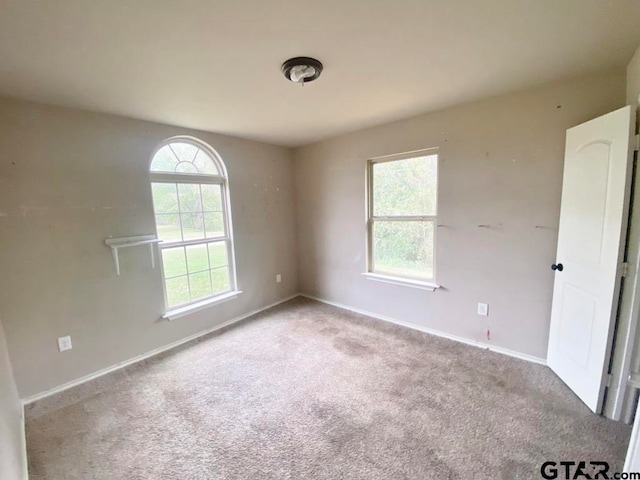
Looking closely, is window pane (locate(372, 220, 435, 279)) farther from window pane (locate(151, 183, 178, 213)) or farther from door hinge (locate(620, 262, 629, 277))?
window pane (locate(151, 183, 178, 213))

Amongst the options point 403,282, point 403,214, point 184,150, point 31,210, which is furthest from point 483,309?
point 31,210

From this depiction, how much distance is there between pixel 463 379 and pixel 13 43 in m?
3.46

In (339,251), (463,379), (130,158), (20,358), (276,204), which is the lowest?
(463,379)

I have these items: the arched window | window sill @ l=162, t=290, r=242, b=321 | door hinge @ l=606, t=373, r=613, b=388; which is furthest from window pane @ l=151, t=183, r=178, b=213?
door hinge @ l=606, t=373, r=613, b=388

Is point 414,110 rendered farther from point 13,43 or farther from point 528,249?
point 13,43

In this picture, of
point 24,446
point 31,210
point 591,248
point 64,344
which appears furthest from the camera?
point 64,344

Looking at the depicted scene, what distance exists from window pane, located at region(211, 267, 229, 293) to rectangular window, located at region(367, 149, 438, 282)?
1840 millimetres

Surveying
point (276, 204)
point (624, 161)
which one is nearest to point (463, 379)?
point (624, 161)

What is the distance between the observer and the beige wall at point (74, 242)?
1913 mm

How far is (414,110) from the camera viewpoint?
2.51 metres

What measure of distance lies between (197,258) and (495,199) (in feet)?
10.2

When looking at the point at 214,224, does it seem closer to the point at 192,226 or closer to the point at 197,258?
the point at 192,226

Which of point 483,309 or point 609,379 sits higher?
point 483,309

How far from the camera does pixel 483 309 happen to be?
247cm
